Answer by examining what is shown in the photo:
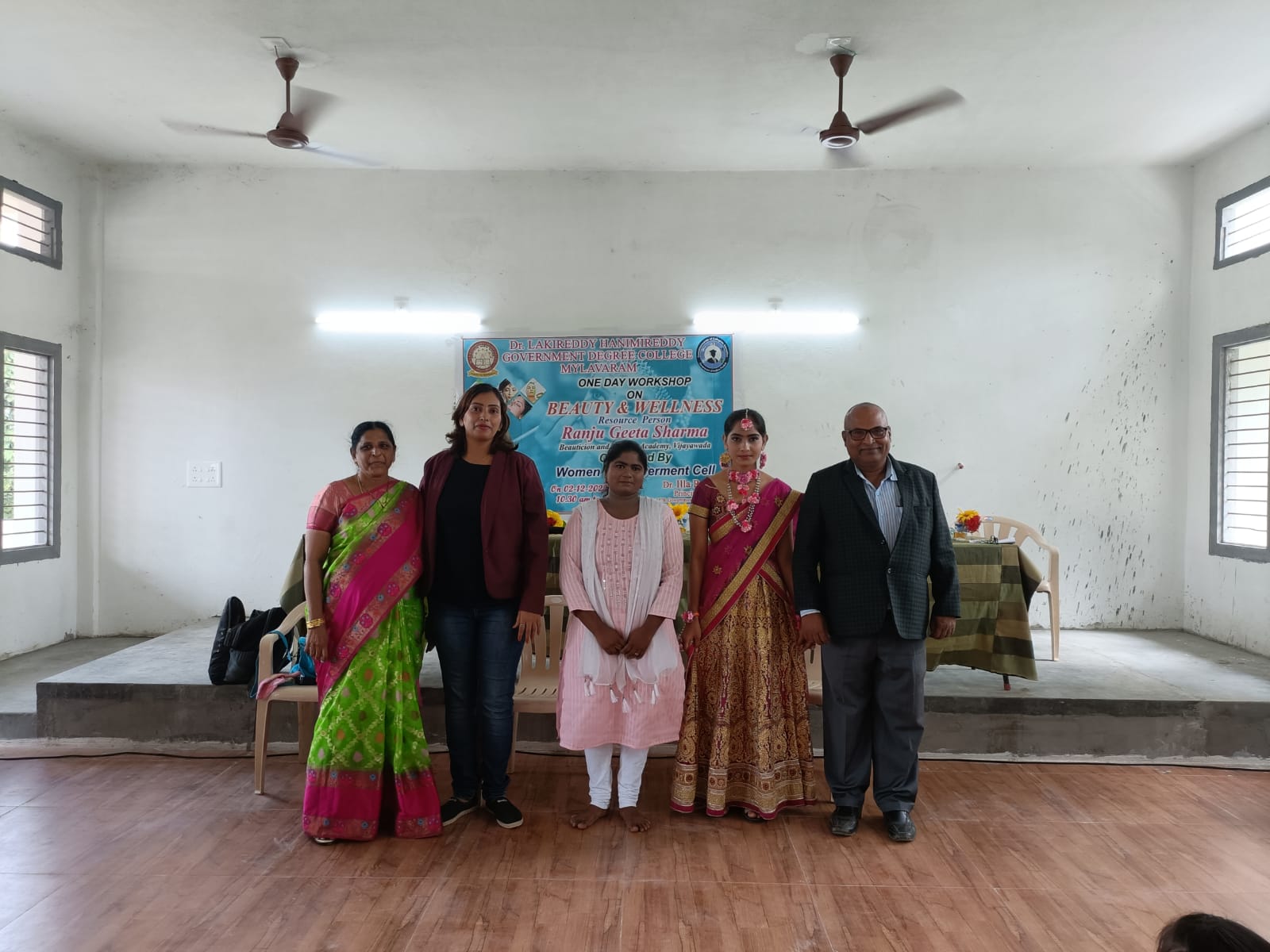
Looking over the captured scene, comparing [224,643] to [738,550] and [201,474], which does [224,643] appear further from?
[738,550]

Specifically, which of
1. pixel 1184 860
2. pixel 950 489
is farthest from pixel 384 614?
pixel 950 489

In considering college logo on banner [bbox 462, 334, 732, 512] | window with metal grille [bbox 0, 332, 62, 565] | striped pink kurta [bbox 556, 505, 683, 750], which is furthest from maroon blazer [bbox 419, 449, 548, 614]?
window with metal grille [bbox 0, 332, 62, 565]

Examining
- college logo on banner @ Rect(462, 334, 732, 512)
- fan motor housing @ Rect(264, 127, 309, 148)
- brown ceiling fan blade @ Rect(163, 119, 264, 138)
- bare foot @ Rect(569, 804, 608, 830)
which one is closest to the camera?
bare foot @ Rect(569, 804, 608, 830)

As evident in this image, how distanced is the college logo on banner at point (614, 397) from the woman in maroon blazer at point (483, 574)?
2.41 metres

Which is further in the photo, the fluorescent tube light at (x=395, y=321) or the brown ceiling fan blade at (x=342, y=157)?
the fluorescent tube light at (x=395, y=321)

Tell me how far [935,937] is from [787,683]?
0.90m

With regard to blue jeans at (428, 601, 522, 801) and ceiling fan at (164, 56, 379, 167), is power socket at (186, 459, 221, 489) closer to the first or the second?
ceiling fan at (164, 56, 379, 167)

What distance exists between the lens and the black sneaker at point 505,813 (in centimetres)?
279

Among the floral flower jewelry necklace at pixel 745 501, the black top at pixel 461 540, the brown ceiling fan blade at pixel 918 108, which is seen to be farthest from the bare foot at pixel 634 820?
the brown ceiling fan blade at pixel 918 108

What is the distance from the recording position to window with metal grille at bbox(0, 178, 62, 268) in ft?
15.1

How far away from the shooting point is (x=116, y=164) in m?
5.23

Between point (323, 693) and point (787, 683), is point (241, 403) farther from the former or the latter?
point (787, 683)

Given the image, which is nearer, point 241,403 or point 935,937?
point 935,937

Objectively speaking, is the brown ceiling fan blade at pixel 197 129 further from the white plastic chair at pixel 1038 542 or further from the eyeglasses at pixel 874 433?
the white plastic chair at pixel 1038 542
